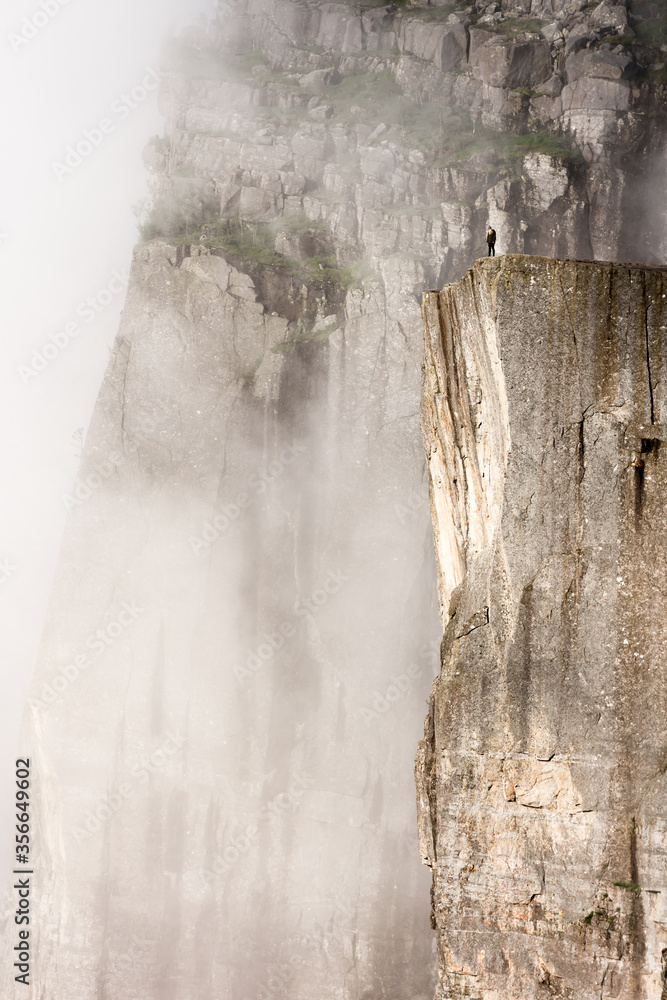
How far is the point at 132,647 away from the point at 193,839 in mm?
4986

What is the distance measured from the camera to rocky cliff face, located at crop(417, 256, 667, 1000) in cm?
1047

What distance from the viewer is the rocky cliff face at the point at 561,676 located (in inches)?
412

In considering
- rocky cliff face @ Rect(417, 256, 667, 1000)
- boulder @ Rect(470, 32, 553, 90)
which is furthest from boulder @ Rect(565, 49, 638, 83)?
rocky cliff face @ Rect(417, 256, 667, 1000)

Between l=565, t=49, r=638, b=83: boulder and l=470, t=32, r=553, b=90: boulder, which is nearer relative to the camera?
l=565, t=49, r=638, b=83: boulder

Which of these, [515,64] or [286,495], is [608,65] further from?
[286,495]

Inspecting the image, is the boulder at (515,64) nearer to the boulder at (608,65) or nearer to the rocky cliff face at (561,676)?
the boulder at (608,65)

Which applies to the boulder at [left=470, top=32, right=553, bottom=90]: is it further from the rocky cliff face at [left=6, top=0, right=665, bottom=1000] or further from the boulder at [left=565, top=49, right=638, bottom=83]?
the boulder at [left=565, top=49, right=638, bottom=83]

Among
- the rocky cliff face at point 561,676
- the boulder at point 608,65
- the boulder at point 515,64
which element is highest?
the boulder at point 515,64

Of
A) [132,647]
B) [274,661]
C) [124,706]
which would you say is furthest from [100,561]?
[274,661]

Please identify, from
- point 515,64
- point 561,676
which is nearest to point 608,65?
point 515,64

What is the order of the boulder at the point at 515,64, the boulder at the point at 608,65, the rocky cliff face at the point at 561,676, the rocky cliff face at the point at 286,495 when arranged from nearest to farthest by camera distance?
the rocky cliff face at the point at 561,676
the rocky cliff face at the point at 286,495
the boulder at the point at 608,65
the boulder at the point at 515,64

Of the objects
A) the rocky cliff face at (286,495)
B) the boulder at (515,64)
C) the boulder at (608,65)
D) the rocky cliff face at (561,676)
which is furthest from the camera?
the boulder at (515,64)

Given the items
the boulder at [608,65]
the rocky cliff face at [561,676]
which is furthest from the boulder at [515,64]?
the rocky cliff face at [561,676]

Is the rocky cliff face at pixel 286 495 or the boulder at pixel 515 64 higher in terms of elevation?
the boulder at pixel 515 64
